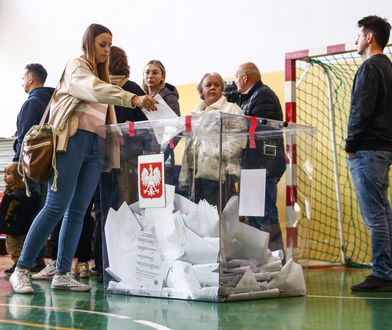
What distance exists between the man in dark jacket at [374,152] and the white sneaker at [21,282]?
1635 millimetres

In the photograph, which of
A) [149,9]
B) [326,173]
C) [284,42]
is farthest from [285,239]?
[149,9]

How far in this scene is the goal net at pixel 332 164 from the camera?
574 centimetres

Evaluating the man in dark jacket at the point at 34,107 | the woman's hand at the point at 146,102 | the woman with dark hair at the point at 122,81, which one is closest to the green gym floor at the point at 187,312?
the woman's hand at the point at 146,102

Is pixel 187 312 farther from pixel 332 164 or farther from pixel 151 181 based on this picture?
pixel 332 164

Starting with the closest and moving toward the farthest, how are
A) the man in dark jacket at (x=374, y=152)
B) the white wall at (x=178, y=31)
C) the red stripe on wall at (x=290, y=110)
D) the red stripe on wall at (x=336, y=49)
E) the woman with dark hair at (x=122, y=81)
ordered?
the man in dark jacket at (x=374, y=152), the woman with dark hair at (x=122, y=81), the red stripe on wall at (x=336, y=49), the red stripe on wall at (x=290, y=110), the white wall at (x=178, y=31)

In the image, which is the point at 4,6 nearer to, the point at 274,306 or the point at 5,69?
the point at 5,69

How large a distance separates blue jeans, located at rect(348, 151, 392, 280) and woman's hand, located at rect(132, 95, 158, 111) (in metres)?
1.14

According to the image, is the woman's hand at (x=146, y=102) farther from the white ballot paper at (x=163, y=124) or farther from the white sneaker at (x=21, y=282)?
the white sneaker at (x=21, y=282)

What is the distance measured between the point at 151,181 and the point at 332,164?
286 cm

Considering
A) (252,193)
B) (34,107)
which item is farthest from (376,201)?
(34,107)

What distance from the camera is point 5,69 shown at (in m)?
8.91

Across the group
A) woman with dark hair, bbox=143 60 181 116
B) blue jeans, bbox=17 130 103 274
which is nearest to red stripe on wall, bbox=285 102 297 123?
woman with dark hair, bbox=143 60 181 116

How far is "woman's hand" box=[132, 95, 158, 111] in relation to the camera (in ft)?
11.0

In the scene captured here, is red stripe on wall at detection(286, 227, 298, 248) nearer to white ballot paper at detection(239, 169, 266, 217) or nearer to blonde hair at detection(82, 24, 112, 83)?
white ballot paper at detection(239, 169, 266, 217)
